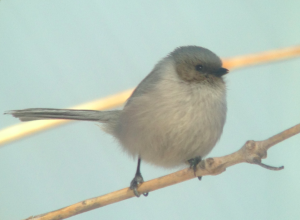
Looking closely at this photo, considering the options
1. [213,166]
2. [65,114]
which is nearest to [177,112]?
[213,166]

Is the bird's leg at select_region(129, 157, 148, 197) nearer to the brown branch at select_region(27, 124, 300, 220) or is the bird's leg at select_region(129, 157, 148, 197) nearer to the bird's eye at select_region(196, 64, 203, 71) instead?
the brown branch at select_region(27, 124, 300, 220)

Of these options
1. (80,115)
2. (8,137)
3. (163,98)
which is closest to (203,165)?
(163,98)

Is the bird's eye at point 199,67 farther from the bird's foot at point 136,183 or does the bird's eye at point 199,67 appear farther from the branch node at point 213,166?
the bird's foot at point 136,183

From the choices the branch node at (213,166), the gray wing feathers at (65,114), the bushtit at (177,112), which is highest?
the gray wing feathers at (65,114)

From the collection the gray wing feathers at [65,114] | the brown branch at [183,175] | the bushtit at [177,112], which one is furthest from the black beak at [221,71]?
the gray wing feathers at [65,114]

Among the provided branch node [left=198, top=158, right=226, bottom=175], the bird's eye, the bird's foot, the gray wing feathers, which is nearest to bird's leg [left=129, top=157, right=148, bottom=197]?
the bird's foot

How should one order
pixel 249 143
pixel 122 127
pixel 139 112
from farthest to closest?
pixel 122 127
pixel 139 112
pixel 249 143

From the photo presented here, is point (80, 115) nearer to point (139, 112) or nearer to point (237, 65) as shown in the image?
point (139, 112)

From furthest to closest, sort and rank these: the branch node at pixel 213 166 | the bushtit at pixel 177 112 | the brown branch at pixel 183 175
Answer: the bushtit at pixel 177 112 → the branch node at pixel 213 166 → the brown branch at pixel 183 175
